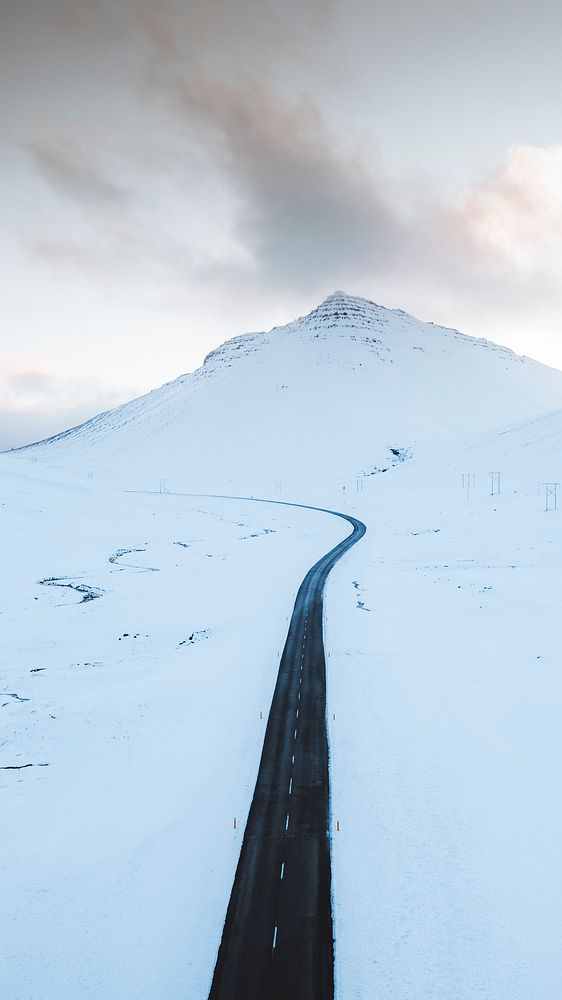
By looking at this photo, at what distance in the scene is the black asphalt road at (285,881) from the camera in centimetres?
1027

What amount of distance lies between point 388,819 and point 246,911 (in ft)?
16.3

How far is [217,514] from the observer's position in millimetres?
90188

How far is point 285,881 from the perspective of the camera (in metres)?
12.5

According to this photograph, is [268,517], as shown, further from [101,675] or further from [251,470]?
[251,470]

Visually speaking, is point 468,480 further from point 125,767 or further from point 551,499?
point 125,767

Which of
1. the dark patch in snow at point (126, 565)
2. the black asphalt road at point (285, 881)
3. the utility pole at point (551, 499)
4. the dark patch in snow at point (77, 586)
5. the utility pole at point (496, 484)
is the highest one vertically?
the utility pole at point (496, 484)

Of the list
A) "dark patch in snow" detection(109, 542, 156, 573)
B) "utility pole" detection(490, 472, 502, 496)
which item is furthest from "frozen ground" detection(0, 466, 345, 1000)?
"utility pole" detection(490, 472, 502, 496)

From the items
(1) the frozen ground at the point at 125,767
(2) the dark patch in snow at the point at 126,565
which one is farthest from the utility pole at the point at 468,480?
(2) the dark patch in snow at the point at 126,565

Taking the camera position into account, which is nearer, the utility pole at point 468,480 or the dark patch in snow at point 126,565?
the dark patch in snow at point 126,565

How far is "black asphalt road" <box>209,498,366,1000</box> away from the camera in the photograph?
33.7ft

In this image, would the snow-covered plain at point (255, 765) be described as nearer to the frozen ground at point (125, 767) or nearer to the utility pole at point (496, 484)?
the frozen ground at point (125, 767)

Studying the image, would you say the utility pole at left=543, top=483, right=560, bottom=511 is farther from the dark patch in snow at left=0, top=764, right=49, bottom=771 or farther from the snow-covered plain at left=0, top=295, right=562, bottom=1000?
the dark patch in snow at left=0, top=764, right=49, bottom=771

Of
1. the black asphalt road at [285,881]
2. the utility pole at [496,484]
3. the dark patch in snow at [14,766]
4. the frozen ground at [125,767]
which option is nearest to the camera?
the black asphalt road at [285,881]

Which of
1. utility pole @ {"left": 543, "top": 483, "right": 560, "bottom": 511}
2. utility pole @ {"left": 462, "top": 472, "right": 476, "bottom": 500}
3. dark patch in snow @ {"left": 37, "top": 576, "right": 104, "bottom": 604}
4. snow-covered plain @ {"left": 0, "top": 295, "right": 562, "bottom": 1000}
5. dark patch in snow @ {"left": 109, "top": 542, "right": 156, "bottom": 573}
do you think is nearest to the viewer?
snow-covered plain @ {"left": 0, "top": 295, "right": 562, "bottom": 1000}
